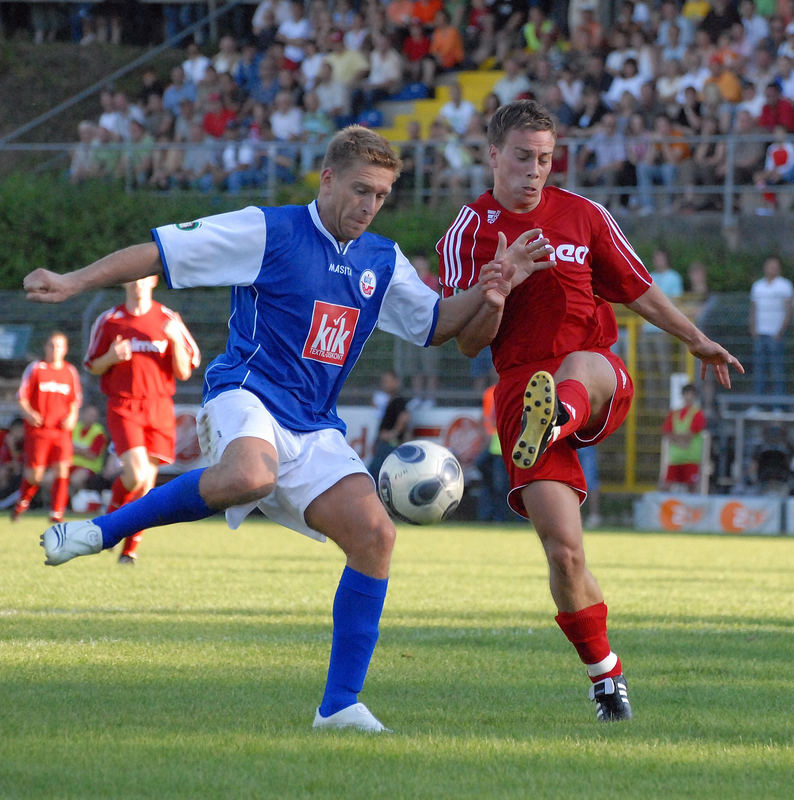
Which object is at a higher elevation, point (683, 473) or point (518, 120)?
point (518, 120)

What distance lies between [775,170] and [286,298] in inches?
635

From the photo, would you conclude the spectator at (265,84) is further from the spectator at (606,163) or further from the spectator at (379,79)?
the spectator at (606,163)

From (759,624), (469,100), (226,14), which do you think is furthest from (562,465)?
(226,14)

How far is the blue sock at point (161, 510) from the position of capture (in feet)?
16.4

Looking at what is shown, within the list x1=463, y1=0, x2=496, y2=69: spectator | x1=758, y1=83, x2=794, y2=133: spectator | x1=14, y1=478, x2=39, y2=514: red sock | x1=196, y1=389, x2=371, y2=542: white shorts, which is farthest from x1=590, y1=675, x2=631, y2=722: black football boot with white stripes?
x1=463, y1=0, x2=496, y2=69: spectator

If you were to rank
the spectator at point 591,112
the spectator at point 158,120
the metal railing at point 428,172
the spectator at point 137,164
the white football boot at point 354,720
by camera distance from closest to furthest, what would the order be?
1. the white football boot at point 354,720
2. the metal railing at point 428,172
3. the spectator at point 591,112
4. the spectator at point 137,164
5. the spectator at point 158,120

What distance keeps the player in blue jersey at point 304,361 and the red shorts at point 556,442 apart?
1.11 feet

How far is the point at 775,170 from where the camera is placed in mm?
20078

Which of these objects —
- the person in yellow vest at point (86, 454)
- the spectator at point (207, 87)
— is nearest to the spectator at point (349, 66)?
the spectator at point (207, 87)

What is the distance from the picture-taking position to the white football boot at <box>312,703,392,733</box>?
16.0ft

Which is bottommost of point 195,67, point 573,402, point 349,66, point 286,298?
point 573,402

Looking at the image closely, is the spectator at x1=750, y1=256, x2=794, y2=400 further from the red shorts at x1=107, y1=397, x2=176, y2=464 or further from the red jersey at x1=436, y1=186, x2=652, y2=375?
the red jersey at x1=436, y1=186, x2=652, y2=375

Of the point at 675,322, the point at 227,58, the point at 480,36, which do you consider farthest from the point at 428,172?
the point at 675,322

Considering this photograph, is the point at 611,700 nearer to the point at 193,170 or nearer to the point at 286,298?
the point at 286,298
